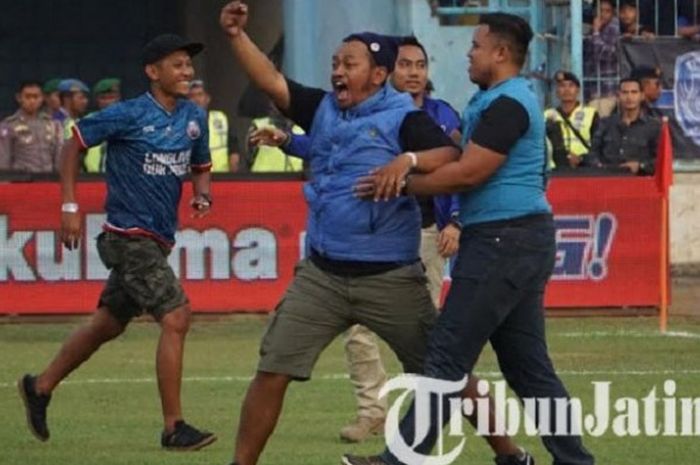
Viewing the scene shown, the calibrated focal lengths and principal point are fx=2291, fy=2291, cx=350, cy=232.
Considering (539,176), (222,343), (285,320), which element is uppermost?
(539,176)

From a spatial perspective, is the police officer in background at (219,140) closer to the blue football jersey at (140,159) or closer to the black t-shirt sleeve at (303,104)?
the blue football jersey at (140,159)

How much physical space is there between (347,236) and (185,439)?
2.15m

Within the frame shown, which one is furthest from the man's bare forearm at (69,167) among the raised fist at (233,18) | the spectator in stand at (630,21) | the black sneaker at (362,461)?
the spectator in stand at (630,21)

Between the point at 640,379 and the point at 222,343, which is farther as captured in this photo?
the point at 222,343

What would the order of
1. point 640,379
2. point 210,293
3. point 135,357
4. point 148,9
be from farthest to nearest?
1. point 148,9
2. point 210,293
3. point 135,357
4. point 640,379

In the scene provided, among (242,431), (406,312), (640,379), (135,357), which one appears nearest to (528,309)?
(406,312)

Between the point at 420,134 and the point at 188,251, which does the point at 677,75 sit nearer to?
the point at 188,251

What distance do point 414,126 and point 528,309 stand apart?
934 millimetres

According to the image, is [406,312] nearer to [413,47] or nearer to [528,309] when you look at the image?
[528,309]

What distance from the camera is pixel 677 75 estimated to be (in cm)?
2409

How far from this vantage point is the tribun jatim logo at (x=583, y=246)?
19.4 metres

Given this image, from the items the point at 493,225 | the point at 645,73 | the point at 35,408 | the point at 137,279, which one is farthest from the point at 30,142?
the point at 493,225

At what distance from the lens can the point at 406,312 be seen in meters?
10.0

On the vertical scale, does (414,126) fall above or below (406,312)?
above
